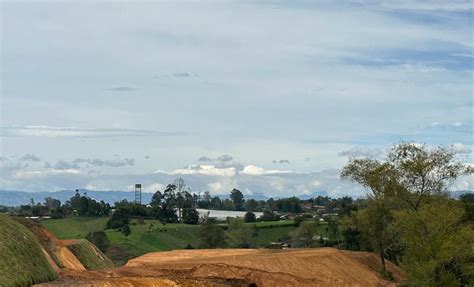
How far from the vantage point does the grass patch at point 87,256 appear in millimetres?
49188

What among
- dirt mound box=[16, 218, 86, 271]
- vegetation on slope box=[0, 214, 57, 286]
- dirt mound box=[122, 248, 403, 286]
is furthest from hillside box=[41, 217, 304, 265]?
vegetation on slope box=[0, 214, 57, 286]

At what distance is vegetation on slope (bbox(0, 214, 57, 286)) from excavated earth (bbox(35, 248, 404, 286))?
34.9 inches

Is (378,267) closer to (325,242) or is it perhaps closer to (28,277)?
(28,277)

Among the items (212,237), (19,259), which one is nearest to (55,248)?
(19,259)

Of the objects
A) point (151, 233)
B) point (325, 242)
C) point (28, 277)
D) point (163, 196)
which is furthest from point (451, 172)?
point (163, 196)

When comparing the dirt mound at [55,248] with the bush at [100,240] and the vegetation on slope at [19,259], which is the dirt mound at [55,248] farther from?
the bush at [100,240]

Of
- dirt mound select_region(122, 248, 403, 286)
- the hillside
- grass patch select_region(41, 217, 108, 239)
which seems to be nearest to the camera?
dirt mound select_region(122, 248, 403, 286)

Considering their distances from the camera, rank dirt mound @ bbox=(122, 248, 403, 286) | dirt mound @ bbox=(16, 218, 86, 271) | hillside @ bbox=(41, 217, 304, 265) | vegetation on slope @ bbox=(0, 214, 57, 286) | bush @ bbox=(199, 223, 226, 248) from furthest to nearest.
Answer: hillside @ bbox=(41, 217, 304, 265), bush @ bbox=(199, 223, 226, 248), dirt mound @ bbox=(16, 218, 86, 271), dirt mound @ bbox=(122, 248, 403, 286), vegetation on slope @ bbox=(0, 214, 57, 286)

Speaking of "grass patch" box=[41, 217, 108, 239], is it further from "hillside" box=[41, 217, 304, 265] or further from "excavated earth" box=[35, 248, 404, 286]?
"excavated earth" box=[35, 248, 404, 286]

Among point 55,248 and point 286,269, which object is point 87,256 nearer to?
point 55,248

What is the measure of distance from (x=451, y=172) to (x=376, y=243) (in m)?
9.92

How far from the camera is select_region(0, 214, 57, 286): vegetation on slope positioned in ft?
96.8

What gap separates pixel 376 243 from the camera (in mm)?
60469

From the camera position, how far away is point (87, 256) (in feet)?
165
